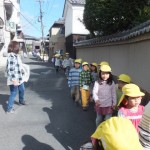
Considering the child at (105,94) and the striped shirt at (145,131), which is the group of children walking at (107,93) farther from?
the striped shirt at (145,131)

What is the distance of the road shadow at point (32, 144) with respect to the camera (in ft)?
17.2

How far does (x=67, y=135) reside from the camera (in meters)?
5.91

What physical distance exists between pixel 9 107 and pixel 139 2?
18.6 ft

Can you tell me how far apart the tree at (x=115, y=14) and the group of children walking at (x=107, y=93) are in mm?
2737

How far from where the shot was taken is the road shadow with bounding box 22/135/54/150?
5.25 metres

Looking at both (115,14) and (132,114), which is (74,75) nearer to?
(115,14)

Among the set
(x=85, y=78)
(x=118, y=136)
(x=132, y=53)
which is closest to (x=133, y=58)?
(x=132, y=53)

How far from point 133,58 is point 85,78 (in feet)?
4.94

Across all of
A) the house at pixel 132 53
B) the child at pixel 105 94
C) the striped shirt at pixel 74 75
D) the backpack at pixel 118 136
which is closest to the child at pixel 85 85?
the striped shirt at pixel 74 75

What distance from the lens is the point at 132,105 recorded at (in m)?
3.74

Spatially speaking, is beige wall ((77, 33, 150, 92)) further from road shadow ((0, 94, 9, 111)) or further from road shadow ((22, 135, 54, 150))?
road shadow ((0, 94, 9, 111))

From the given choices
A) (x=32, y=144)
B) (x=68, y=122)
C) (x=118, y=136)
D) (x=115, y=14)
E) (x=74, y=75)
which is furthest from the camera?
(x=115, y=14)

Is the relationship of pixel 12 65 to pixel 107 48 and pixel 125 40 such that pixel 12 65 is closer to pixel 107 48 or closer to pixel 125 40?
pixel 125 40

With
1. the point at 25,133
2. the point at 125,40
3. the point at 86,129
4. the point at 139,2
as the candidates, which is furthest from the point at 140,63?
the point at 139,2
